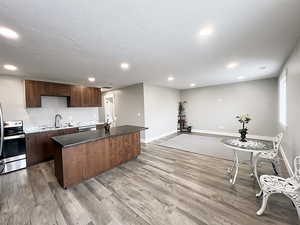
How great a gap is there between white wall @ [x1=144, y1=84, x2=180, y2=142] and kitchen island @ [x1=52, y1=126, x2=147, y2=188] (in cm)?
219

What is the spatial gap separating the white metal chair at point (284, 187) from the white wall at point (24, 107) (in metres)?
5.52

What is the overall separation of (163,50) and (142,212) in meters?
2.68

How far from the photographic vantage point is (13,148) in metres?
3.00

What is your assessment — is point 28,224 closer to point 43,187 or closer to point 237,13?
point 43,187

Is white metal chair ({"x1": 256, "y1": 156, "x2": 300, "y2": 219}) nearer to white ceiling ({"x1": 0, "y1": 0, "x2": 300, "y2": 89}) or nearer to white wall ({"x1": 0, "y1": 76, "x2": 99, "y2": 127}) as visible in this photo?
white ceiling ({"x1": 0, "y1": 0, "x2": 300, "y2": 89})

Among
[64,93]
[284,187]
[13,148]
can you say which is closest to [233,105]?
[284,187]

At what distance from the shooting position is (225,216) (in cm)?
161

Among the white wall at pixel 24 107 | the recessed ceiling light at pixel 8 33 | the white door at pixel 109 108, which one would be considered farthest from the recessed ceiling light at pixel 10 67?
the white door at pixel 109 108

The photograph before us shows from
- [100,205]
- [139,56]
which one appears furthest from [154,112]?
[100,205]

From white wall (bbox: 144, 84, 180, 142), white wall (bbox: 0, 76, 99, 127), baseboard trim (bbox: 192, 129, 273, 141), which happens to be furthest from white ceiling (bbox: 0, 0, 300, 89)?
baseboard trim (bbox: 192, 129, 273, 141)

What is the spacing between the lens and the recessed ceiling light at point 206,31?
5.34 feet

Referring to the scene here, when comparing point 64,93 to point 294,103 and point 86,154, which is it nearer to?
point 86,154

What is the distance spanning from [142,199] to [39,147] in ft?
11.0

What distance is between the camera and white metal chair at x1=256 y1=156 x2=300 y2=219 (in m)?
1.43
